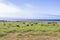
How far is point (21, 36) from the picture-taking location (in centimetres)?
2264

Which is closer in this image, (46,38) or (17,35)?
(46,38)

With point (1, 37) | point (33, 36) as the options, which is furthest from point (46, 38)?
point (1, 37)

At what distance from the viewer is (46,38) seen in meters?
21.4

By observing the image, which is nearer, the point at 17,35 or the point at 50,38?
the point at 50,38

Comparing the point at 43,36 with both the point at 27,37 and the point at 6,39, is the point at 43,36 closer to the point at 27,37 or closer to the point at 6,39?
the point at 27,37

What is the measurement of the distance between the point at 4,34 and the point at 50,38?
752 centimetres

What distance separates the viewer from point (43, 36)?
22375 millimetres

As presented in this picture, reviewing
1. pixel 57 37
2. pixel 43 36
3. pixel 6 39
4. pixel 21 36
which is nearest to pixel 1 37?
pixel 6 39

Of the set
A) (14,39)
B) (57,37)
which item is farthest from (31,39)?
(57,37)

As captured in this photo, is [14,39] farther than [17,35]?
No

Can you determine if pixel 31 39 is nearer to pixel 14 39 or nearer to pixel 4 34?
pixel 14 39

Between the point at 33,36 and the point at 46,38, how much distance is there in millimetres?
2243

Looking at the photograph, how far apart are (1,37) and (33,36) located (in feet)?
16.4

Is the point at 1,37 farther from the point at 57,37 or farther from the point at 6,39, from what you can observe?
the point at 57,37
